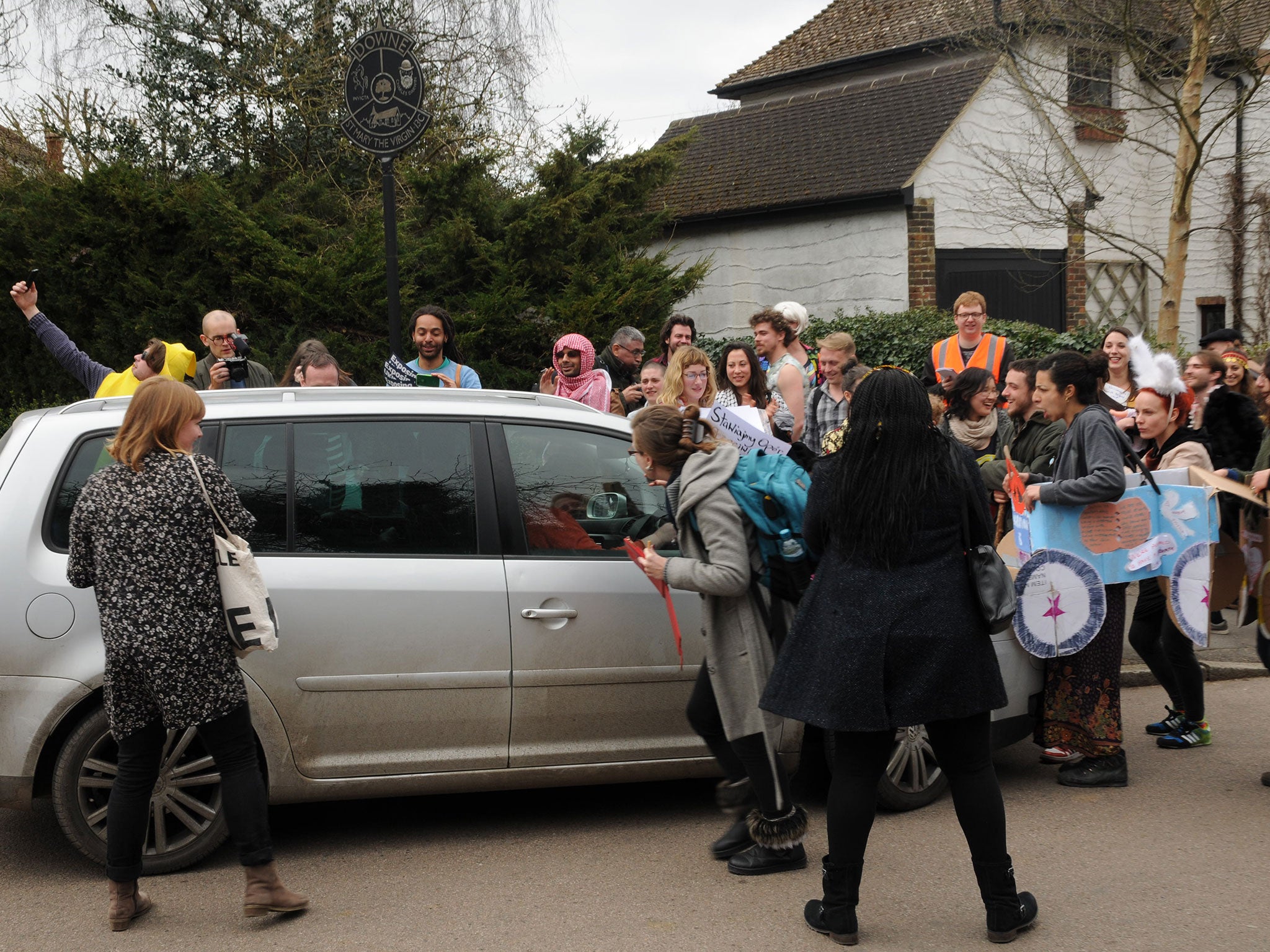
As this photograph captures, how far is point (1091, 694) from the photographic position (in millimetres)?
5418

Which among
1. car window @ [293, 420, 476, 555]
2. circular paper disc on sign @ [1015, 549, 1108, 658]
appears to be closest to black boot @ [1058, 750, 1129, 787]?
circular paper disc on sign @ [1015, 549, 1108, 658]

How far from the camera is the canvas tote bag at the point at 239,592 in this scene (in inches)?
153

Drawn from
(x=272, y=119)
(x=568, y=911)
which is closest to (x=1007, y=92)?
(x=272, y=119)

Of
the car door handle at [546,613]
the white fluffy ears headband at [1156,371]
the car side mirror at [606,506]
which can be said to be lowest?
the car door handle at [546,613]

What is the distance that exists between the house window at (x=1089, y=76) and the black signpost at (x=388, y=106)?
9.71m

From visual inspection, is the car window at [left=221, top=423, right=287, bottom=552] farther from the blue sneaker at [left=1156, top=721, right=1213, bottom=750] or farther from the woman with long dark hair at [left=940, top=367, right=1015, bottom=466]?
the blue sneaker at [left=1156, top=721, right=1213, bottom=750]

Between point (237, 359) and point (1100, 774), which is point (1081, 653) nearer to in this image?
point (1100, 774)

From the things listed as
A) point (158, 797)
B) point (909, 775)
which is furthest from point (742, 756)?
point (158, 797)

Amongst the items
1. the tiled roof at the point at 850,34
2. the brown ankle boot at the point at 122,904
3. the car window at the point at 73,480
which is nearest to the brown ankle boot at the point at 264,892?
the brown ankle boot at the point at 122,904

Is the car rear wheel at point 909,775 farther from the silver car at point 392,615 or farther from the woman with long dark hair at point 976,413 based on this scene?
the woman with long dark hair at point 976,413

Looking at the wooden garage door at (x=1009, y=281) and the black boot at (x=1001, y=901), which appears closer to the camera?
the black boot at (x=1001, y=901)

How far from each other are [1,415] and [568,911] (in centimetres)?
809

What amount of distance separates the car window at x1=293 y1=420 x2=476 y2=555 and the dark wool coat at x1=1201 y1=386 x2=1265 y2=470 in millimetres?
4547

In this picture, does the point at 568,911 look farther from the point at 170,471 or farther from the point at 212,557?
the point at 170,471
